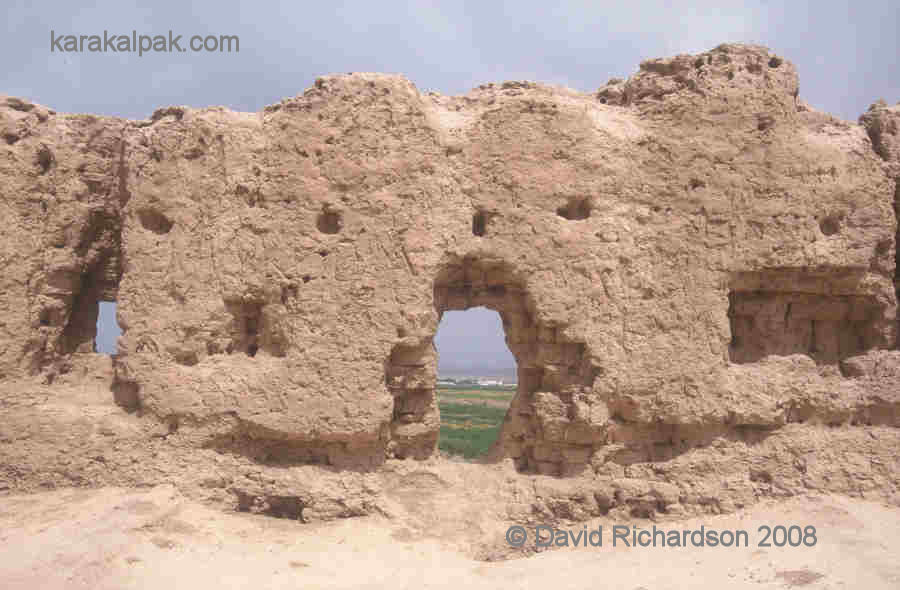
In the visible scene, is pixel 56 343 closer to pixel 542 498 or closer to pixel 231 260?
pixel 231 260

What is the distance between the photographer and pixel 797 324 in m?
6.55

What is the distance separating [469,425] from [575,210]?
8.68 metres

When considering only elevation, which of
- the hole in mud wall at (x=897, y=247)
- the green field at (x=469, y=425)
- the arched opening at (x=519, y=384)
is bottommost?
the green field at (x=469, y=425)

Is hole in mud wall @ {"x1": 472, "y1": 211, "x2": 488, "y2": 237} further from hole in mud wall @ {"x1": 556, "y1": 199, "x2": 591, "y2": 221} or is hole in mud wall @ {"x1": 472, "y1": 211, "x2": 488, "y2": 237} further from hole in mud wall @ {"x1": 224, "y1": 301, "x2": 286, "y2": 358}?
A: hole in mud wall @ {"x1": 224, "y1": 301, "x2": 286, "y2": 358}

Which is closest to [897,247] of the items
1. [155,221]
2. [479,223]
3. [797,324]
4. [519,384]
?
[797,324]

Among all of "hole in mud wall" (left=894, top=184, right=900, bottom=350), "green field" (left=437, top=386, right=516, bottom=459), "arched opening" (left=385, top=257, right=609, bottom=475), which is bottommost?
"green field" (left=437, top=386, right=516, bottom=459)

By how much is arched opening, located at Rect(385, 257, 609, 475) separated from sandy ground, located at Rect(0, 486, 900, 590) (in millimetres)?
729

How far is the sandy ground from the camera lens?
15.3ft

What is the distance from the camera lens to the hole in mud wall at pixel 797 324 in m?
6.46

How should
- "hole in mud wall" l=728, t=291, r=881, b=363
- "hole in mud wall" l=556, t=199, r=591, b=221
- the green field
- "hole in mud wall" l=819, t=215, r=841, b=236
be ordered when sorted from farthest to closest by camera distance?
1. the green field
2. "hole in mud wall" l=728, t=291, r=881, b=363
3. "hole in mud wall" l=819, t=215, r=841, b=236
4. "hole in mud wall" l=556, t=199, r=591, b=221

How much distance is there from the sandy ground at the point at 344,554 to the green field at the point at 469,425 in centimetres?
223

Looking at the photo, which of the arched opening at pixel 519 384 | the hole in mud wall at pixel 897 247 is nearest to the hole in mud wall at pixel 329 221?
the arched opening at pixel 519 384

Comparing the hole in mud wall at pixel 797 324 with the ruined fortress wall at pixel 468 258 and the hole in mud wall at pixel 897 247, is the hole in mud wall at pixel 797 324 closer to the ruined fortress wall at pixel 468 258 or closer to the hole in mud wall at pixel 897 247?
the ruined fortress wall at pixel 468 258

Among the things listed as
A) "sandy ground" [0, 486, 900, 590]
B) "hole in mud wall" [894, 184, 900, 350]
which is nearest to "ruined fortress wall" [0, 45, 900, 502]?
"hole in mud wall" [894, 184, 900, 350]
